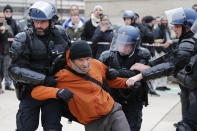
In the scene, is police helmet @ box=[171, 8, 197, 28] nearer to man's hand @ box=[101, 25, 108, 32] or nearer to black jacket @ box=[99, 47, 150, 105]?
black jacket @ box=[99, 47, 150, 105]

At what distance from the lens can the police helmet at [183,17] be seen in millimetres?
3648

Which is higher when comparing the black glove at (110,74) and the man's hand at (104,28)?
the black glove at (110,74)

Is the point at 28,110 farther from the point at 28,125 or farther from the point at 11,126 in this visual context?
the point at 11,126

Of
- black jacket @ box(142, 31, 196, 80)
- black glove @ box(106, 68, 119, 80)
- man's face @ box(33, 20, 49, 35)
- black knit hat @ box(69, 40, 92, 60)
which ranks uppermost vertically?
man's face @ box(33, 20, 49, 35)

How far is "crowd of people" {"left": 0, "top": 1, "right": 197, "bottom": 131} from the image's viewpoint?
2949 millimetres

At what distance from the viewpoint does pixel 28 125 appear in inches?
127

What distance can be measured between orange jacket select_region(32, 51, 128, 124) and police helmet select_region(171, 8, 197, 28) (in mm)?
1145

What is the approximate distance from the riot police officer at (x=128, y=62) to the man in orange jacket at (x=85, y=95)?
0.43 meters

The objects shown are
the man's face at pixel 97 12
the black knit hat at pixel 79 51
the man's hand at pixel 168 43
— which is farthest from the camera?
the man's hand at pixel 168 43

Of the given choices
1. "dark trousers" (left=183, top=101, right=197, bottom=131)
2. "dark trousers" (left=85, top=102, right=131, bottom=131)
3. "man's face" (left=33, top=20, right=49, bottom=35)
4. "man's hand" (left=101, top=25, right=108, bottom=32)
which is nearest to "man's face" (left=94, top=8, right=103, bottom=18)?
"man's hand" (left=101, top=25, right=108, bottom=32)

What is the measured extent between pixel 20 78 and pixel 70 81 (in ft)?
1.49

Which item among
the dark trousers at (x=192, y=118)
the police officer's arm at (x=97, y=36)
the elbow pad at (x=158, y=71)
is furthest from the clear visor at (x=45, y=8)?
the police officer's arm at (x=97, y=36)

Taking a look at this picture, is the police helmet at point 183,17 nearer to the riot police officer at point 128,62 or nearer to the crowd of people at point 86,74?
the crowd of people at point 86,74

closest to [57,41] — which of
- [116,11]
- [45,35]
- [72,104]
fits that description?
[45,35]
